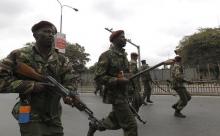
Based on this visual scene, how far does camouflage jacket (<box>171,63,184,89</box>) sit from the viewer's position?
10.6 metres

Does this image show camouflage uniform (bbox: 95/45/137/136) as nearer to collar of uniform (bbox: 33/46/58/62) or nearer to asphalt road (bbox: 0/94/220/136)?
collar of uniform (bbox: 33/46/58/62)

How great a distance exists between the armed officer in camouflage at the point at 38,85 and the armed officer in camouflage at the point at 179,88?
6.60 meters

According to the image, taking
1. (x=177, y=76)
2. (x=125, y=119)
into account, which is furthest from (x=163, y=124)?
(x=125, y=119)

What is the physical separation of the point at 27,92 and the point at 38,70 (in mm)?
275

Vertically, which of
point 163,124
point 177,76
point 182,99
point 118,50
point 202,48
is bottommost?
point 163,124

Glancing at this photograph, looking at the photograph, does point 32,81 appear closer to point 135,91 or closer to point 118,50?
point 118,50

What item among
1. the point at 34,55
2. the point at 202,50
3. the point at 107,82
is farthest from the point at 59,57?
the point at 202,50

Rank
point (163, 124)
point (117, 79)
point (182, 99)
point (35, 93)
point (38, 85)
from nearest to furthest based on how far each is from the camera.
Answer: point (38, 85) < point (35, 93) < point (117, 79) < point (163, 124) < point (182, 99)

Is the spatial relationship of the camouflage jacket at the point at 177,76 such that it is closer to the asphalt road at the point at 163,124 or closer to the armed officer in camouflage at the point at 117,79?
the asphalt road at the point at 163,124

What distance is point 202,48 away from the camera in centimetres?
5906

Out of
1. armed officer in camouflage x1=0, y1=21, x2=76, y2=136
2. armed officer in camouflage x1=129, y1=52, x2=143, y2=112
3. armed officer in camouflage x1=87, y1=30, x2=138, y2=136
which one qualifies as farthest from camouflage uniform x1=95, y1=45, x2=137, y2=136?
armed officer in camouflage x1=0, y1=21, x2=76, y2=136

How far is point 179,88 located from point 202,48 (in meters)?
50.0

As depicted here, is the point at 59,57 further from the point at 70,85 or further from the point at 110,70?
the point at 110,70

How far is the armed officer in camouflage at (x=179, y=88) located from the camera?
10503 mm
